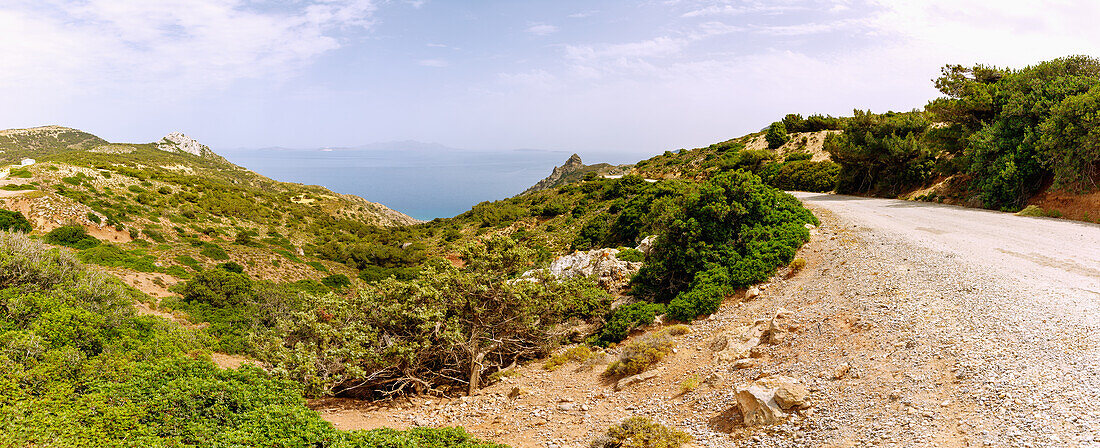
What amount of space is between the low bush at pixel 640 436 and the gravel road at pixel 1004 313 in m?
3.14

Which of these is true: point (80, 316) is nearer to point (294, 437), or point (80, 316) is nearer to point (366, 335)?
point (366, 335)

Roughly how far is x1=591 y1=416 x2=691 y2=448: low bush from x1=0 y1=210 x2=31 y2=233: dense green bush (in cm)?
2742

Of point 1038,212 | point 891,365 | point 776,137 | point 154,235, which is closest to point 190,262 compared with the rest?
point 154,235

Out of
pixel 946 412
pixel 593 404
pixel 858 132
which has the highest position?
pixel 858 132

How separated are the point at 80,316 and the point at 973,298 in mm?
15858

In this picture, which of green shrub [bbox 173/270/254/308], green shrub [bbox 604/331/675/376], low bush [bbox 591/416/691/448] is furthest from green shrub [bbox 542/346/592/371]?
green shrub [bbox 173/270/254/308]

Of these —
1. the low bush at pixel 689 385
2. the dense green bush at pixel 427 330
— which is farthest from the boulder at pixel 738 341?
the dense green bush at pixel 427 330

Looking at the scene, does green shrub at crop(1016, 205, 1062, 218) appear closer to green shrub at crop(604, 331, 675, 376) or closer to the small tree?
green shrub at crop(604, 331, 675, 376)

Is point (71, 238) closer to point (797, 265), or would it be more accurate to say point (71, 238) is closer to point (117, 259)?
point (117, 259)

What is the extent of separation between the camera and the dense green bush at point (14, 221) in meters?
20.4

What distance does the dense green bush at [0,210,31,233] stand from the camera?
20438mm

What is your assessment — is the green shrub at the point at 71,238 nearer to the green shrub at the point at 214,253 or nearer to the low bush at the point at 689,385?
the green shrub at the point at 214,253

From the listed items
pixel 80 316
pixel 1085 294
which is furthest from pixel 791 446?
pixel 80 316

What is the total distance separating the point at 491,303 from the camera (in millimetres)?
11758
